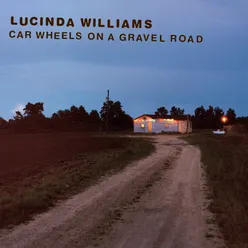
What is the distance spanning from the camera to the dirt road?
7762mm

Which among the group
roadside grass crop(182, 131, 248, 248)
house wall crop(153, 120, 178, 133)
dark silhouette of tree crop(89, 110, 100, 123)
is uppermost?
dark silhouette of tree crop(89, 110, 100, 123)

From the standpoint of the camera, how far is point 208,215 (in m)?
10.2

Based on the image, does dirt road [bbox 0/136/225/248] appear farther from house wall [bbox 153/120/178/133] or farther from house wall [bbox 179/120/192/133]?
house wall [bbox 179/120/192/133]

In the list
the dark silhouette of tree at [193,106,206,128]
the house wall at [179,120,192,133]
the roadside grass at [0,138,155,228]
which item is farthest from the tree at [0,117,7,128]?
the roadside grass at [0,138,155,228]

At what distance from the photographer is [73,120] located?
119625 mm

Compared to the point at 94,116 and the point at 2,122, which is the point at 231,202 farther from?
the point at 2,122

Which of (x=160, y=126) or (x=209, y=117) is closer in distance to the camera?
(x=160, y=126)

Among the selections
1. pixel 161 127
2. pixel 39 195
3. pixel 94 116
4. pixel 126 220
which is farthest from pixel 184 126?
pixel 126 220

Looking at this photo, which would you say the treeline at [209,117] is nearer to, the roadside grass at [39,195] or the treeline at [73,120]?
the treeline at [73,120]

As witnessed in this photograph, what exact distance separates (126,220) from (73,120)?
4377 inches

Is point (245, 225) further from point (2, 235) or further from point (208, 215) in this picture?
point (2, 235)

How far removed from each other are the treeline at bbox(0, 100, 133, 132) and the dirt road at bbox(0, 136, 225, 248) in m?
79.9

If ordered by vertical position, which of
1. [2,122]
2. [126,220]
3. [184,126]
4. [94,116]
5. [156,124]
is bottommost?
[126,220]

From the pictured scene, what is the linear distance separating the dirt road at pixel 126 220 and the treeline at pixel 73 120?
262 feet
